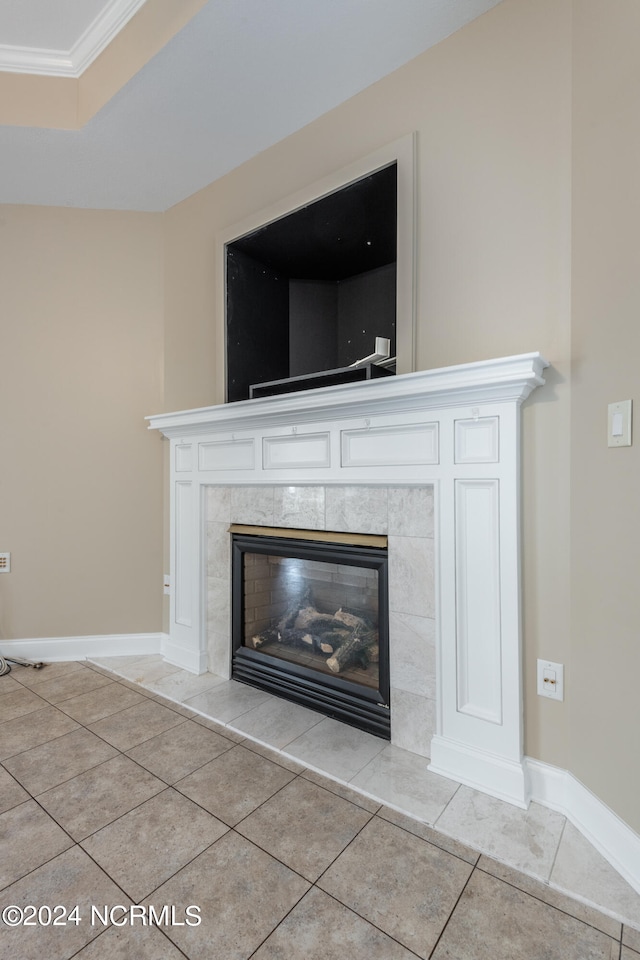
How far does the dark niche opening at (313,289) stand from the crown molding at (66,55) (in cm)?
99

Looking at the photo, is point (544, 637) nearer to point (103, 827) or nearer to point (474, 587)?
point (474, 587)

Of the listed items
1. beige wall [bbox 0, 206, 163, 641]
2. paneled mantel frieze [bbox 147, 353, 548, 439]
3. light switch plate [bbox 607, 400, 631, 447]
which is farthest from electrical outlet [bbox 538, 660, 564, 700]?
beige wall [bbox 0, 206, 163, 641]

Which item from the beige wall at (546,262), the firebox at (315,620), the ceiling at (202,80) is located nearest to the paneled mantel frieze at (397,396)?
the beige wall at (546,262)

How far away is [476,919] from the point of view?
117cm

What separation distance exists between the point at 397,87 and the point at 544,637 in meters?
2.24

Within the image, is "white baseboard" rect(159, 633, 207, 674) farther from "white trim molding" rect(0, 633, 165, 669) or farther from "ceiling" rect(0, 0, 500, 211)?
"ceiling" rect(0, 0, 500, 211)

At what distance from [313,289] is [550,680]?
86.5 inches

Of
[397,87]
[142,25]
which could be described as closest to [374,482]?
[397,87]

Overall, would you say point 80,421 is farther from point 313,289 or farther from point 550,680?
point 550,680

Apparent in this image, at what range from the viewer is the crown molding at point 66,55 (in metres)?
2.14

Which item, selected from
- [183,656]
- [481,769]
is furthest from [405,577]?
[183,656]

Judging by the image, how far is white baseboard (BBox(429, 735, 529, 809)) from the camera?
1.59 meters

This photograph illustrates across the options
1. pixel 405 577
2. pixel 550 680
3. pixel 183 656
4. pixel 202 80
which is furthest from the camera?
pixel 183 656

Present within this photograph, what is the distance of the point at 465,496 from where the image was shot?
171 centimetres
